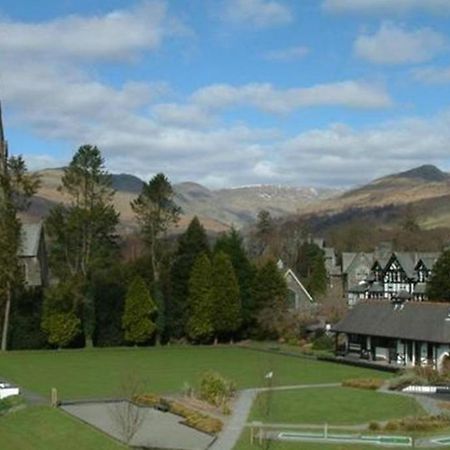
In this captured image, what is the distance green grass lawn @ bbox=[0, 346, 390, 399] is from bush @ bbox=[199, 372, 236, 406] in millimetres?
3129

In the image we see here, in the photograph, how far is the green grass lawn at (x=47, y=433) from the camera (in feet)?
81.0

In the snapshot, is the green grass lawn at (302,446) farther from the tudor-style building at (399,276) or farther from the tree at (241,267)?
the tudor-style building at (399,276)

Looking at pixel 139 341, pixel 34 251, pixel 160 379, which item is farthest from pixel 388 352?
pixel 34 251

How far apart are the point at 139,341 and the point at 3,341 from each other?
29.6 feet

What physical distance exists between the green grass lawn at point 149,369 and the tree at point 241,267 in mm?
6520

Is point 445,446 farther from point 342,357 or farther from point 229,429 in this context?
point 342,357

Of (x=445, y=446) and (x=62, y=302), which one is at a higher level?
(x=62, y=302)

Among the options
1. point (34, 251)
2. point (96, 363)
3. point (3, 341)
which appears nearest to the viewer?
point (96, 363)

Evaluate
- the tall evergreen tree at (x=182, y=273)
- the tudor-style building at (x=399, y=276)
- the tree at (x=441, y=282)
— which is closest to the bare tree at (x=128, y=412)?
the tall evergreen tree at (x=182, y=273)

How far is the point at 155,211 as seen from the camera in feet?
205

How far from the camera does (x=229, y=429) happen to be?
2741 centimetres

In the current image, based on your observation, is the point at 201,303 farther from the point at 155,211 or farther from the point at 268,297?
the point at 155,211

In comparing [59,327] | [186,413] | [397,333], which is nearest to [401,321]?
[397,333]

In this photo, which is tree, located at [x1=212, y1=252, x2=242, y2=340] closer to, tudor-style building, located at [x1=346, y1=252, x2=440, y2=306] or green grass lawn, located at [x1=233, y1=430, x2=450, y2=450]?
tudor-style building, located at [x1=346, y1=252, x2=440, y2=306]
